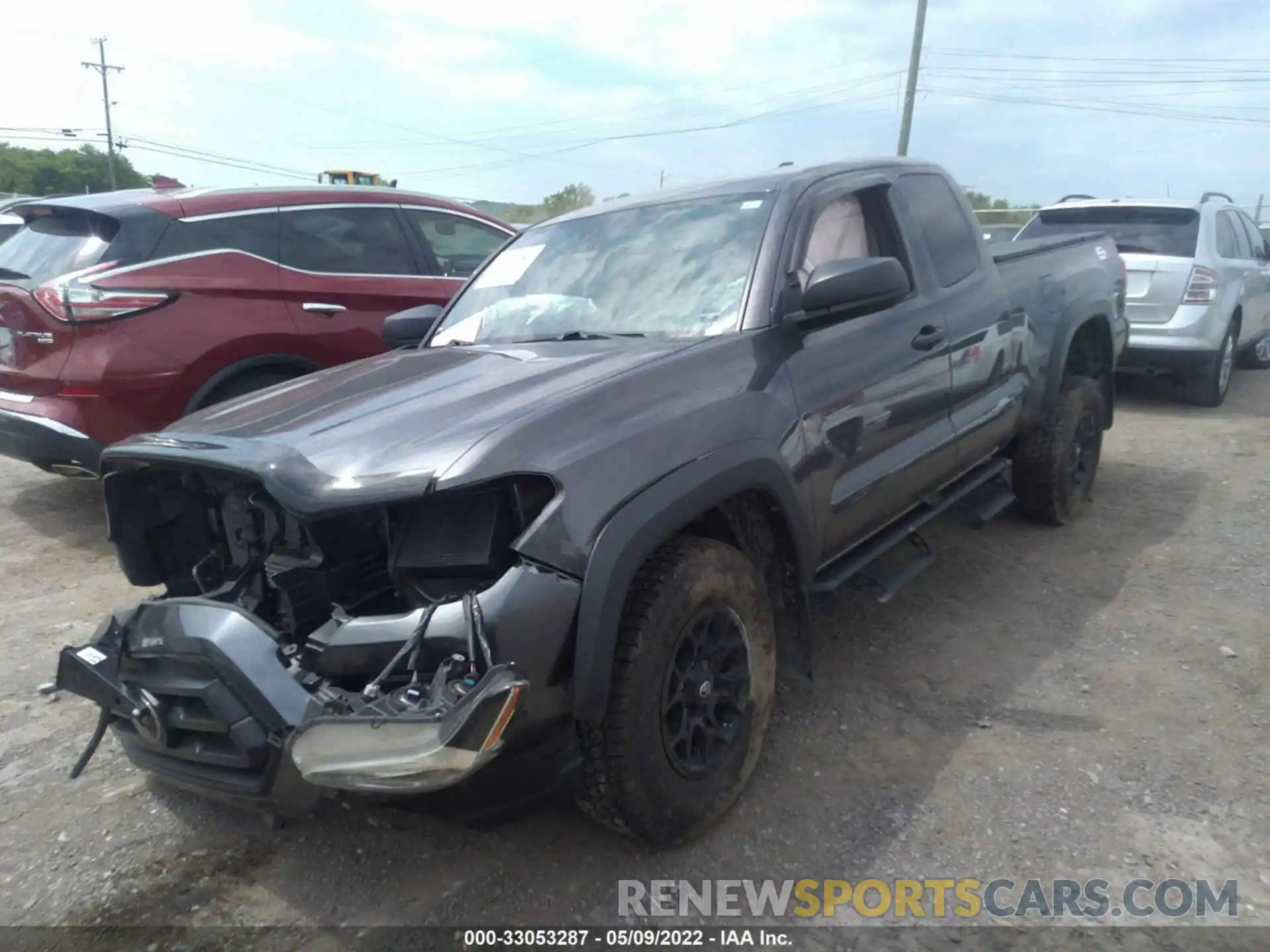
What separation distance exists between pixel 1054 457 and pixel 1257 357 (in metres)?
7.56

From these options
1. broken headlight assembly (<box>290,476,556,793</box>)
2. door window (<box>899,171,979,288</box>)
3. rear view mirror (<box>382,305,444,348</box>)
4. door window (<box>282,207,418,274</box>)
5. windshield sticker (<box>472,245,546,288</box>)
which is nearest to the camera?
broken headlight assembly (<box>290,476,556,793</box>)

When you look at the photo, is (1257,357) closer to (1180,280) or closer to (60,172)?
(1180,280)

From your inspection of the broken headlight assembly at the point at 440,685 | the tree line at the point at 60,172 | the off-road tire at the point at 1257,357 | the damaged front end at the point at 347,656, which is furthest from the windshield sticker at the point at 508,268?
the tree line at the point at 60,172

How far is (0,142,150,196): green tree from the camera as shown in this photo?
5069cm

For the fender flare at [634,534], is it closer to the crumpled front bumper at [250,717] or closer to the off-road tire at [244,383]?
the crumpled front bumper at [250,717]

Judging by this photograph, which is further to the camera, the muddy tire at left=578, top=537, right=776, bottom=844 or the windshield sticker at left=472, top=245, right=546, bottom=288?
the windshield sticker at left=472, top=245, right=546, bottom=288

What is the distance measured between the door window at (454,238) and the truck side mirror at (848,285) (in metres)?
3.60

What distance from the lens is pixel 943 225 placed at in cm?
429

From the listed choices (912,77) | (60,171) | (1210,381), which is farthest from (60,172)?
(1210,381)

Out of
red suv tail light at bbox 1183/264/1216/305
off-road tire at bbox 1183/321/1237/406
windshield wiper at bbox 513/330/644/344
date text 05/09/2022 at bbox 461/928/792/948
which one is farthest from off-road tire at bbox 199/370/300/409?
off-road tire at bbox 1183/321/1237/406

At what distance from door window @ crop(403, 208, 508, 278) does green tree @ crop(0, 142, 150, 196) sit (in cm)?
4876

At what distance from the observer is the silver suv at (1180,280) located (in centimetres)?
815

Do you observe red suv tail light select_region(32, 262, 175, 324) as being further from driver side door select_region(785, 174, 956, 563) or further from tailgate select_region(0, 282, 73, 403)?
driver side door select_region(785, 174, 956, 563)

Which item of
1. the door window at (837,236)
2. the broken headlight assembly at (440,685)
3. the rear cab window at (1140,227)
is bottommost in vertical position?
the broken headlight assembly at (440,685)
